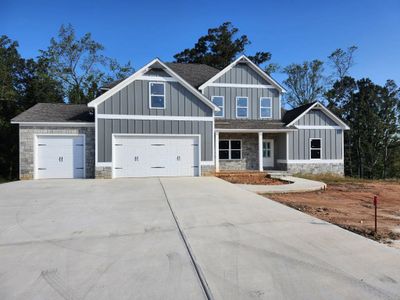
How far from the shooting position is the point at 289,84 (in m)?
38.0

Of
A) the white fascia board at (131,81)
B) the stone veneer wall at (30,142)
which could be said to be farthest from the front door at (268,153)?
the stone veneer wall at (30,142)

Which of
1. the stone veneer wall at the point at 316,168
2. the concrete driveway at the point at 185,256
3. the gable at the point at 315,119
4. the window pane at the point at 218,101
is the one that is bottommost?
the concrete driveway at the point at 185,256

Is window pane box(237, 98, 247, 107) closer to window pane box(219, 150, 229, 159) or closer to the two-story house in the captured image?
the two-story house

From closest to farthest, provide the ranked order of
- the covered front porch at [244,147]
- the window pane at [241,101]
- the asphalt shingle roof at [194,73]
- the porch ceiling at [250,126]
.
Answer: the porch ceiling at [250,126]
the covered front porch at [244,147]
the window pane at [241,101]
the asphalt shingle roof at [194,73]

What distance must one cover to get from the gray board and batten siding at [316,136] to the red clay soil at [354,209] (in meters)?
6.59

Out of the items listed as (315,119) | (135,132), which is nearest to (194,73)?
(135,132)

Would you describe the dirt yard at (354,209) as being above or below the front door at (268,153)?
below

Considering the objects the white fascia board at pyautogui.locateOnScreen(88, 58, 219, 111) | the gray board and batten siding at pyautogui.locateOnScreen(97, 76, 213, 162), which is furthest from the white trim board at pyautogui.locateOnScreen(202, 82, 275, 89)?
the gray board and batten siding at pyautogui.locateOnScreen(97, 76, 213, 162)

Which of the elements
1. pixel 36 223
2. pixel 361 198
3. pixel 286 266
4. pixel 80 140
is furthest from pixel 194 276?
pixel 80 140

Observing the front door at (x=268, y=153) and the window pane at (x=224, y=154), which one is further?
the front door at (x=268, y=153)

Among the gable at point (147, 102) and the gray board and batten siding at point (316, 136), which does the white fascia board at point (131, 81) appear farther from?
the gray board and batten siding at point (316, 136)

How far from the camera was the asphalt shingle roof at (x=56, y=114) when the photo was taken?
1392 cm

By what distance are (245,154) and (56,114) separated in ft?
37.1

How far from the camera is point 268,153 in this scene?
19312 mm
